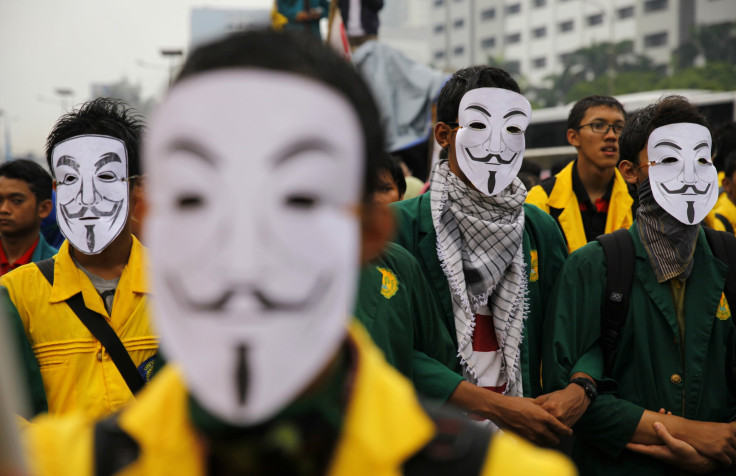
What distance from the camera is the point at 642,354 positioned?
3590mm

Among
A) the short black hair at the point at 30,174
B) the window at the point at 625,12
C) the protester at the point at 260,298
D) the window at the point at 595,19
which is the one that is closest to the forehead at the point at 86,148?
the short black hair at the point at 30,174

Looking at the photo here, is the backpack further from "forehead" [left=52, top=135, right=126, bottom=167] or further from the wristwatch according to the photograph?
"forehead" [left=52, top=135, right=126, bottom=167]

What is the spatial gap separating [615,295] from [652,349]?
27cm

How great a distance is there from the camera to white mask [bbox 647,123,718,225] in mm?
3781

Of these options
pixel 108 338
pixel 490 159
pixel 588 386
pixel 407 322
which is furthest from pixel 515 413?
pixel 108 338

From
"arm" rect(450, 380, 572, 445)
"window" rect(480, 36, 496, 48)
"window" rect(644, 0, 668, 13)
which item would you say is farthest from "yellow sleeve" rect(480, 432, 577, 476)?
"window" rect(480, 36, 496, 48)

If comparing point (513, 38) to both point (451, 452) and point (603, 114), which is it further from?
point (451, 452)

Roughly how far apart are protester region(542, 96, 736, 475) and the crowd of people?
0.01 meters

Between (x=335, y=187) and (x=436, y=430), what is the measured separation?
0.45m

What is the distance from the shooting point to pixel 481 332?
151 inches

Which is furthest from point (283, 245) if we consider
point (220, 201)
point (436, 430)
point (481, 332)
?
point (481, 332)

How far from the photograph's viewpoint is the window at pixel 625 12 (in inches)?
2793

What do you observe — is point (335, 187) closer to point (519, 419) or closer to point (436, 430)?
point (436, 430)

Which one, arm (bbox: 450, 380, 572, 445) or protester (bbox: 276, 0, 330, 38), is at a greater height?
protester (bbox: 276, 0, 330, 38)
